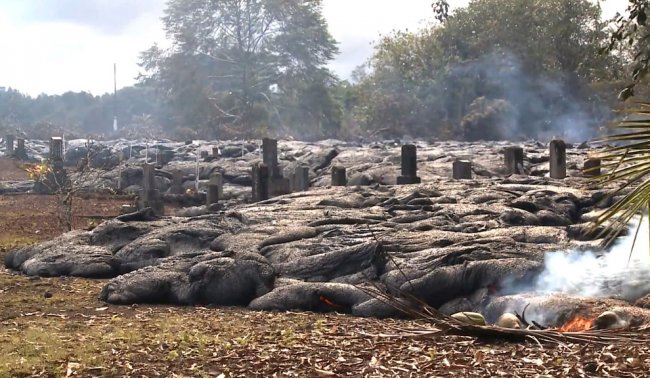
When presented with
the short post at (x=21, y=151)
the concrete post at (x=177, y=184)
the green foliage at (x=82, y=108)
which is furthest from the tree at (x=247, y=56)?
the concrete post at (x=177, y=184)

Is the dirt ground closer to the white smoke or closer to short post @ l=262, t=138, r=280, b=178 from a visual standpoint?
the white smoke

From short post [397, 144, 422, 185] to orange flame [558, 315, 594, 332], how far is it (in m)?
10.7

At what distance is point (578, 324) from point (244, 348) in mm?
2958

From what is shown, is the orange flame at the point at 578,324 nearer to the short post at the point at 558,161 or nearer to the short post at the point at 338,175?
the short post at the point at 558,161

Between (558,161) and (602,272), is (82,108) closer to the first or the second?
(558,161)

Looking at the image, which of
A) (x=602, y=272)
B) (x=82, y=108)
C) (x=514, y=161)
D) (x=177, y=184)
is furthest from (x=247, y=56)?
(x=602, y=272)

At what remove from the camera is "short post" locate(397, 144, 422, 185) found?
18.3m

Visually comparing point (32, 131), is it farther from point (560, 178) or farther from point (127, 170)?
point (560, 178)

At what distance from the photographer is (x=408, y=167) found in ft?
60.8

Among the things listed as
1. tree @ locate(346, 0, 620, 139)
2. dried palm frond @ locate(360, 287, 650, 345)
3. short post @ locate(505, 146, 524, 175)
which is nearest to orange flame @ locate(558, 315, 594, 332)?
dried palm frond @ locate(360, 287, 650, 345)

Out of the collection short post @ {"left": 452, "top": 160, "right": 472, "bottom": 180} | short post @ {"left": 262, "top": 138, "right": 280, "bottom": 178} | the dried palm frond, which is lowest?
the dried palm frond

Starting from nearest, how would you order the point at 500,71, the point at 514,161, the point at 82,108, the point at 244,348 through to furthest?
the point at 244,348 → the point at 514,161 → the point at 500,71 → the point at 82,108

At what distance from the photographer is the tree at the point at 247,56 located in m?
55.6

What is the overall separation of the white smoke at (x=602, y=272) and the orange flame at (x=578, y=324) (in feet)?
3.23
